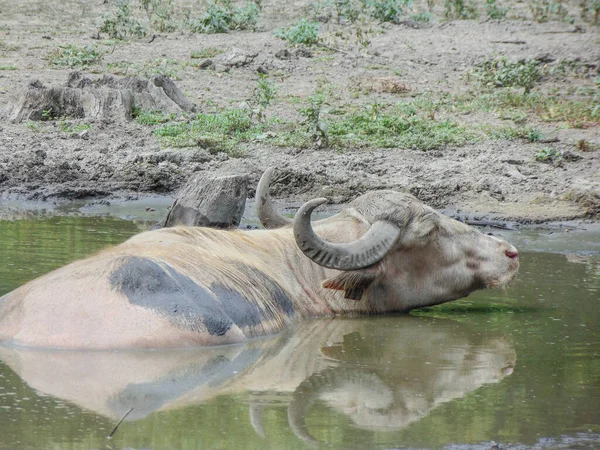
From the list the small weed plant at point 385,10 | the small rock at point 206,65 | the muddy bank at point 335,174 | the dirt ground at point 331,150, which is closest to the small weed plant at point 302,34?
the dirt ground at point 331,150

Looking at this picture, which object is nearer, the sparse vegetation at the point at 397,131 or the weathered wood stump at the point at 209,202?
the weathered wood stump at the point at 209,202

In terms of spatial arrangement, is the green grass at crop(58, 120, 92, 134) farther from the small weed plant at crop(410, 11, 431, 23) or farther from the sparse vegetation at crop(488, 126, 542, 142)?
the small weed plant at crop(410, 11, 431, 23)

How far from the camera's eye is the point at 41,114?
15.3 metres

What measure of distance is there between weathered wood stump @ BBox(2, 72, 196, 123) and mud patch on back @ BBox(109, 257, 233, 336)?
9.18 meters

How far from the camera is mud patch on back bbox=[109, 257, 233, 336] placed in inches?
241

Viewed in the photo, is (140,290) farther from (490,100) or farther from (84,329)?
(490,100)

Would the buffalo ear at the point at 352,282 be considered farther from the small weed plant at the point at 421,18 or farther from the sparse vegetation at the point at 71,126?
the small weed plant at the point at 421,18

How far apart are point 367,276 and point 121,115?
27.7 ft

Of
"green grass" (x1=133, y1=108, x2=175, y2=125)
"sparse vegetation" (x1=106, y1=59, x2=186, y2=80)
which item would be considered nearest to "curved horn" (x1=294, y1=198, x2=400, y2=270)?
"green grass" (x1=133, y1=108, x2=175, y2=125)

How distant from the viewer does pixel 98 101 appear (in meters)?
15.5

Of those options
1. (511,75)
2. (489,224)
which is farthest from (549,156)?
(511,75)

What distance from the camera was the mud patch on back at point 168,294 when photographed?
20.1 ft

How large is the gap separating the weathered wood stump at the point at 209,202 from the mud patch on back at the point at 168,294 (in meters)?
3.63

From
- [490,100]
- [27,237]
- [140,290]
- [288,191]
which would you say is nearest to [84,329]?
[140,290]
